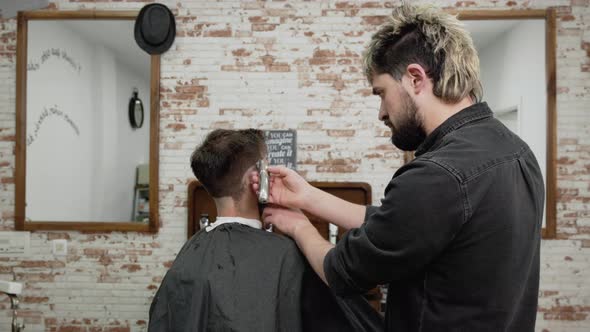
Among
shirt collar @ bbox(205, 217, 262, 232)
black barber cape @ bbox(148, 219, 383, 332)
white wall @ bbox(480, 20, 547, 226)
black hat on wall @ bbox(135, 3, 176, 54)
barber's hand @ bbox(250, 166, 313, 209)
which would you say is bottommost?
black barber cape @ bbox(148, 219, 383, 332)

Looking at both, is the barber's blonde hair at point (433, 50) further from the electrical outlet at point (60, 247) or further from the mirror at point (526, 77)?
the electrical outlet at point (60, 247)

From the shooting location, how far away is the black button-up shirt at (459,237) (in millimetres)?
929

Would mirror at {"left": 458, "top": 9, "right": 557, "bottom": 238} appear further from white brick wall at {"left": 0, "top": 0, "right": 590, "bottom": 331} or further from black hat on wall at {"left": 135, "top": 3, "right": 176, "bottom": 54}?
black hat on wall at {"left": 135, "top": 3, "right": 176, "bottom": 54}

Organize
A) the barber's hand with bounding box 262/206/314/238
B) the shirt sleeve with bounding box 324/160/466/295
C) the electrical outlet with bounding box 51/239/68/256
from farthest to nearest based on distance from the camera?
the electrical outlet with bounding box 51/239/68/256, the barber's hand with bounding box 262/206/314/238, the shirt sleeve with bounding box 324/160/466/295

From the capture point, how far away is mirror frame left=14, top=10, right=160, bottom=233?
3.13 metres

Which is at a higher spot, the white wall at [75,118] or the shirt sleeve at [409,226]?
the white wall at [75,118]

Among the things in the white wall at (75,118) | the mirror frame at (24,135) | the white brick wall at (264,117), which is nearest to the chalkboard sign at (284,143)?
the white brick wall at (264,117)

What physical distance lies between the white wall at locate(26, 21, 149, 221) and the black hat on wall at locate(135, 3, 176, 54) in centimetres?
31

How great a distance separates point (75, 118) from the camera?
10.5 feet

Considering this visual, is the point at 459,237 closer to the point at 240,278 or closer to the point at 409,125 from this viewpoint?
the point at 409,125

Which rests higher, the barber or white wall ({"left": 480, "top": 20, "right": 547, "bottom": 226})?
white wall ({"left": 480, "top": 20, "right": 547, "bottom": 226})

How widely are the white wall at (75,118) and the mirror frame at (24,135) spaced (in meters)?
0.04

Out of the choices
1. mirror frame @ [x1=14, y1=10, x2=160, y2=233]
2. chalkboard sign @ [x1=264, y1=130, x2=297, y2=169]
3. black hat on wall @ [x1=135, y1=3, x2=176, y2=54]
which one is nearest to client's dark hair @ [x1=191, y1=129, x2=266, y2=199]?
chalkboard sign @ [x1=264, y1=130, x2=297, y2=169]

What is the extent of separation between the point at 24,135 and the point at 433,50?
119 inches
